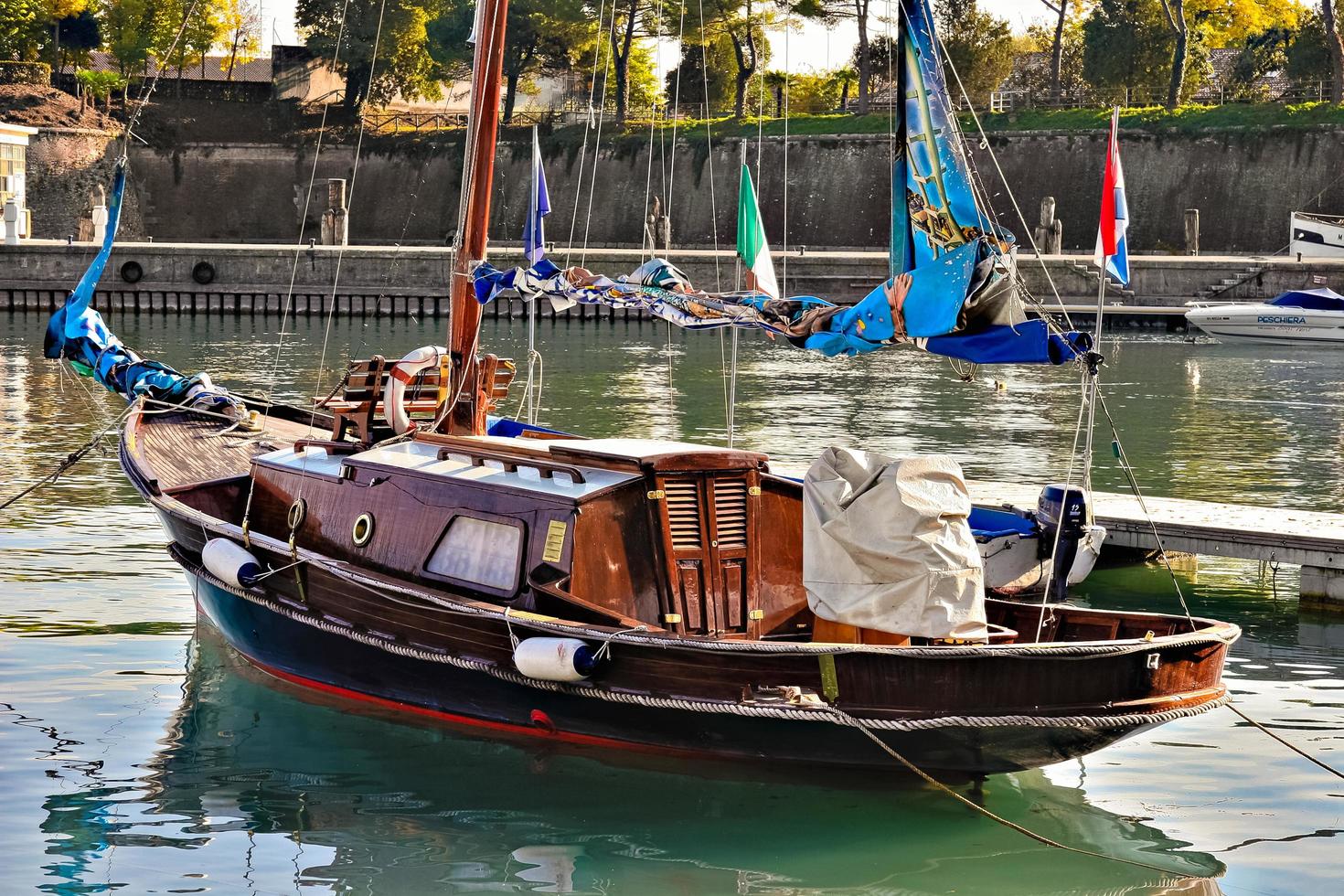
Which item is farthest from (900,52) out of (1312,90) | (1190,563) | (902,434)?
(1312,90)

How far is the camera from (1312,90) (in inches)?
2242

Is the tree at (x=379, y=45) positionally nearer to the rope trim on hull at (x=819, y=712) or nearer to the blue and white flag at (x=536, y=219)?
the blue and white flag at (x=536, y=219)

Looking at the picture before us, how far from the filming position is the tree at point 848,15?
6094cm

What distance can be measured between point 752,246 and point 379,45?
55287mm

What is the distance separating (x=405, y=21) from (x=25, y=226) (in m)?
20.0

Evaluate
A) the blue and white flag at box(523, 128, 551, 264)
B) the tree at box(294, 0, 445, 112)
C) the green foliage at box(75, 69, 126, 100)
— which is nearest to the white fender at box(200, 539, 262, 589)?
the blue and white flag at box(523, 128, 551, 264)

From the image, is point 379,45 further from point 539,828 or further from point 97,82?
point 539,828

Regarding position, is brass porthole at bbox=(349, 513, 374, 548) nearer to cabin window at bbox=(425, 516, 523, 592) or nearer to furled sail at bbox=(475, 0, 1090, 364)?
cabin window at bbox=(425, 516, 523, 592)

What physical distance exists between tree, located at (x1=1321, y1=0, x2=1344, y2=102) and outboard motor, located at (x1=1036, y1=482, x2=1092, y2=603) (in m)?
44.3

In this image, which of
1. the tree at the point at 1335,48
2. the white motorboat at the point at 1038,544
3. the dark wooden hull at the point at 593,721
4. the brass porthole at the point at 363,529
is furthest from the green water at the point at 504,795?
the tree at the point at 1335,48

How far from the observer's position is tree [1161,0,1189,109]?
5622 centimetres

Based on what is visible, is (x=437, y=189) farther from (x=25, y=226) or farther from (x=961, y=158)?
(x=961, y=158)

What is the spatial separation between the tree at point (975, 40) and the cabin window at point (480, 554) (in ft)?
171

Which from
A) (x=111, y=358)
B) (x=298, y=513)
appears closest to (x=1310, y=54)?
(x=111, y=358)
